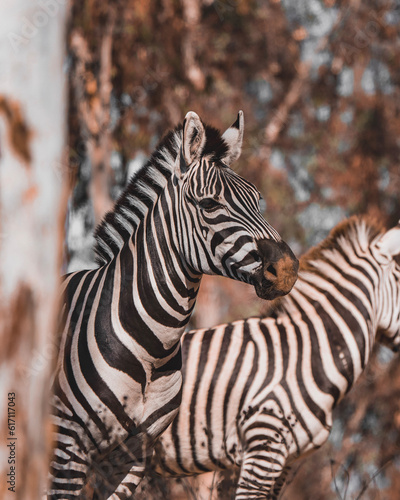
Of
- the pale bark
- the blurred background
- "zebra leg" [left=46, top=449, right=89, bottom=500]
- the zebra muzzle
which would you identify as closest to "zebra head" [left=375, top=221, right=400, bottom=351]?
the zebra muzzle

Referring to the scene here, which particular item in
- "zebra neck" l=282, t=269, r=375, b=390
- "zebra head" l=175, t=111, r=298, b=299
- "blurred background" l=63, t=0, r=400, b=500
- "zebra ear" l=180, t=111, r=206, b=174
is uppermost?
"blurred background" l=63, t=0, r=400, b=500

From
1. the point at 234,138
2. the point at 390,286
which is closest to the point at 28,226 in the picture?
the point at 234,138

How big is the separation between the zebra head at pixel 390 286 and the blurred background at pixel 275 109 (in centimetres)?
636

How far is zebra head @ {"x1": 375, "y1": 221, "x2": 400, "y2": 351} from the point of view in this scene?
18.7ft

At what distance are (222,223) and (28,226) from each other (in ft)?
4.14

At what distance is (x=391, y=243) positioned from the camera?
19.0 ft

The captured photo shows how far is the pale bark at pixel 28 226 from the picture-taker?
2.58 meters

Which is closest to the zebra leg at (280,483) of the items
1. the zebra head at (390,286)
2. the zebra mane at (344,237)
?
the zebra head at (390,286)

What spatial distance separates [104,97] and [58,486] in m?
9.58

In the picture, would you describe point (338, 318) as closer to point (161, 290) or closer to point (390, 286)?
point (390, 286)

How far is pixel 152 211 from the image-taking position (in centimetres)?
391

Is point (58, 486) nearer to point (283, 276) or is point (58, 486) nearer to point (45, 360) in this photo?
point (45, 360)

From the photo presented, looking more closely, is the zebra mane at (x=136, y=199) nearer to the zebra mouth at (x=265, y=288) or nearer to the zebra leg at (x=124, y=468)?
the zebra mouth at (x=265, y=288)

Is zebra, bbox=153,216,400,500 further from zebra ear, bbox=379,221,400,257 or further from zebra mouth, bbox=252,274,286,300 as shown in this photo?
zebra mouth, bbox=252,274,286,300
